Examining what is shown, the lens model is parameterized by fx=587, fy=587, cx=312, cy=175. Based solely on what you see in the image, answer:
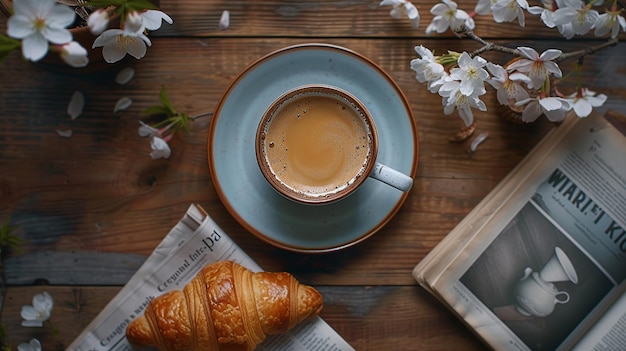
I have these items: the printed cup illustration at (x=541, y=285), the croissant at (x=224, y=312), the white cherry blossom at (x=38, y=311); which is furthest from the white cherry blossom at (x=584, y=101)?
the white cherry blossom at (x=38, y=311)

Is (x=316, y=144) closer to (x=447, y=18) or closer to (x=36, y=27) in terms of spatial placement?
(x=447, y=18)

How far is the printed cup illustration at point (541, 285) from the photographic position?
3.47ft

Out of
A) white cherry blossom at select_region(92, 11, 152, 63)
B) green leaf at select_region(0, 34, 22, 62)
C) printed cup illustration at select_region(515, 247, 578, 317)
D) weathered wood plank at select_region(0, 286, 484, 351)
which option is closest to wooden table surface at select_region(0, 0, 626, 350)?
weathered wood plank at select_region(0, 286, 484, 351)

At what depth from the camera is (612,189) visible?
105 centimetres

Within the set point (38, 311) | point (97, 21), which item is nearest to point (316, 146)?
point (97, 21)

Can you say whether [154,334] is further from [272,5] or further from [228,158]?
[272,5]

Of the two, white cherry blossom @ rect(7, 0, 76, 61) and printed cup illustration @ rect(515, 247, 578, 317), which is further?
printed cup illustration @ rect(515, 247, 578, 317)

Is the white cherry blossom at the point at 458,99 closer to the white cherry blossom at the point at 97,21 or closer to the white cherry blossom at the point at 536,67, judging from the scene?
the white cherry blossom at the point at 536,67

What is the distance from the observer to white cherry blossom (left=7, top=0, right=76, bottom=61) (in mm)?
694

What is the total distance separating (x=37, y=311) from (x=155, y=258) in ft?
0.75

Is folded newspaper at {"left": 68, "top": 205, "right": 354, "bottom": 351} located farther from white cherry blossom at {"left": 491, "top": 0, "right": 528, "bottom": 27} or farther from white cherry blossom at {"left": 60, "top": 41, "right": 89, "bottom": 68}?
white cherry blossom at {"left": 491, "top": 0, "right": 528, "bottom": 27}

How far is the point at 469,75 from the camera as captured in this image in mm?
888

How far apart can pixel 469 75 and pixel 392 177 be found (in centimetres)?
19

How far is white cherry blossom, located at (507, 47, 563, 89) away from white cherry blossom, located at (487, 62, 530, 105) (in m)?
0.01
